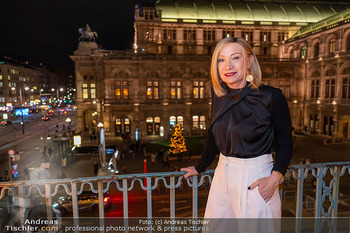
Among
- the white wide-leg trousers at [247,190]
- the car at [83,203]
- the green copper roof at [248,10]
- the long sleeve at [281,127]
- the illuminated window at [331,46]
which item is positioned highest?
the green copper roof at [248,10]

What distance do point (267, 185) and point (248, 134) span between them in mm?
596

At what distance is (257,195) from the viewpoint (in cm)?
298

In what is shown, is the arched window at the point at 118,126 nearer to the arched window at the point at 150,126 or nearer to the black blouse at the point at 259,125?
the arched window at the point at 150,126

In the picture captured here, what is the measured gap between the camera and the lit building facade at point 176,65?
38.5 meters

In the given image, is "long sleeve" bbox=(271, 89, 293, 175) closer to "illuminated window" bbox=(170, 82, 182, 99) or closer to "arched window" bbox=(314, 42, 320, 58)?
"illuminated window" bbox=(170, 82, 182, 99)

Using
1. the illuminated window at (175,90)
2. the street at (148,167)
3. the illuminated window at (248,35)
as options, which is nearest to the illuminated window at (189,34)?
the illuminated window at (248,35)

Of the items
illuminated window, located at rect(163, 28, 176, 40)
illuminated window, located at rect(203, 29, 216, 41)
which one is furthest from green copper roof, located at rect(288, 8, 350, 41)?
illuminated window, located at rect(163, 28, 176, 40)

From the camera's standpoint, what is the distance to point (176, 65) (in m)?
39.1

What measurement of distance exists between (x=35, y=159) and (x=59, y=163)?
5197mm

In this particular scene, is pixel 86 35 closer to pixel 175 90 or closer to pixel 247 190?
pixel 175 90

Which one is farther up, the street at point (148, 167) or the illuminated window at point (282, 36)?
the illuminated window at point (282, 36)

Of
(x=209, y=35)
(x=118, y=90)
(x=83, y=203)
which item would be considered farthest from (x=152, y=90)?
(x=83, y=203)

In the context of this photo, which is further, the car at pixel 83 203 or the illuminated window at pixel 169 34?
the illuminated window at pixel 169 34

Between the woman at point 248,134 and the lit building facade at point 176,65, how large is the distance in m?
35.5
